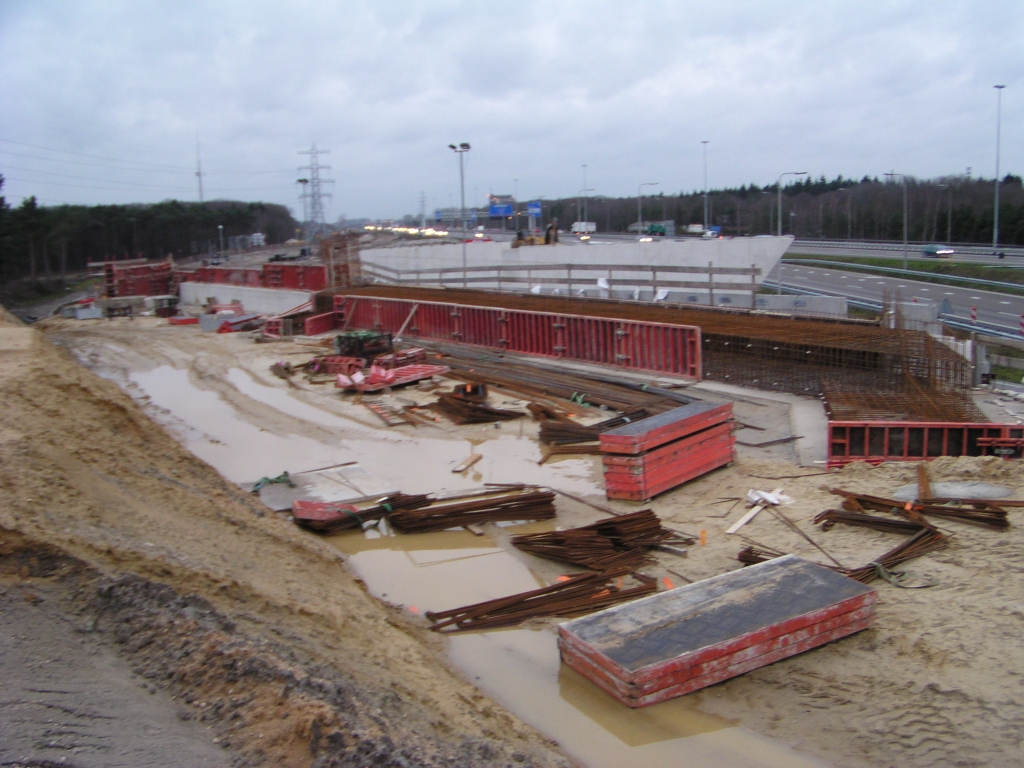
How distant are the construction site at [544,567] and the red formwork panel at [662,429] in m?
0.06

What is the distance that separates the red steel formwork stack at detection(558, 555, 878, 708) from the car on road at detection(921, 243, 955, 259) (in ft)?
→ 141

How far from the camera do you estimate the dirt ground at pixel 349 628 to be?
5102mm

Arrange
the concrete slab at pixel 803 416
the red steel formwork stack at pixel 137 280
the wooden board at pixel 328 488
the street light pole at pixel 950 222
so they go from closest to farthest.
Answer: the wooden board at pixel 328 488 < the concrete slab at pixel 803 416 < the red steel formwork stack at pixel 137 280 < the street light pole at pixel 950 222

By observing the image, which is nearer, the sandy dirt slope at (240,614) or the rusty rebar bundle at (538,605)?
the sandy dirt slope at (240,614)

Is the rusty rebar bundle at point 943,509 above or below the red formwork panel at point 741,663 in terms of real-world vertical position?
above

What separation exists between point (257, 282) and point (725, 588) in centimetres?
4215

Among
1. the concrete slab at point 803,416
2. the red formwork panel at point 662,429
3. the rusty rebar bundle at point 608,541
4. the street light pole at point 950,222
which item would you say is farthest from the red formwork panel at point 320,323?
the street light pole at point 950,222

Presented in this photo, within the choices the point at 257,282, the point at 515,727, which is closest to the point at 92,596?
the point at 515,727

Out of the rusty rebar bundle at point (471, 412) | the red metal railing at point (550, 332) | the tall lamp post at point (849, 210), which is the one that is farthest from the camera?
the tall lamp post at point (849, 210)

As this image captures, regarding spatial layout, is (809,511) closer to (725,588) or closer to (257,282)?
(725,588)

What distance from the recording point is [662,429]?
11.5 meters

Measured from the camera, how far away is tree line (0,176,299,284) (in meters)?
53.7

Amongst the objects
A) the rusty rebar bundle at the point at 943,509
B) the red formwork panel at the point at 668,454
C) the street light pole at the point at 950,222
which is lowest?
the rusty rebar bundle at the point at 943,509

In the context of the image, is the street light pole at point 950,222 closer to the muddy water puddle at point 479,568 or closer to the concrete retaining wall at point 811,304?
the concrete retaining wall at point 811,304
